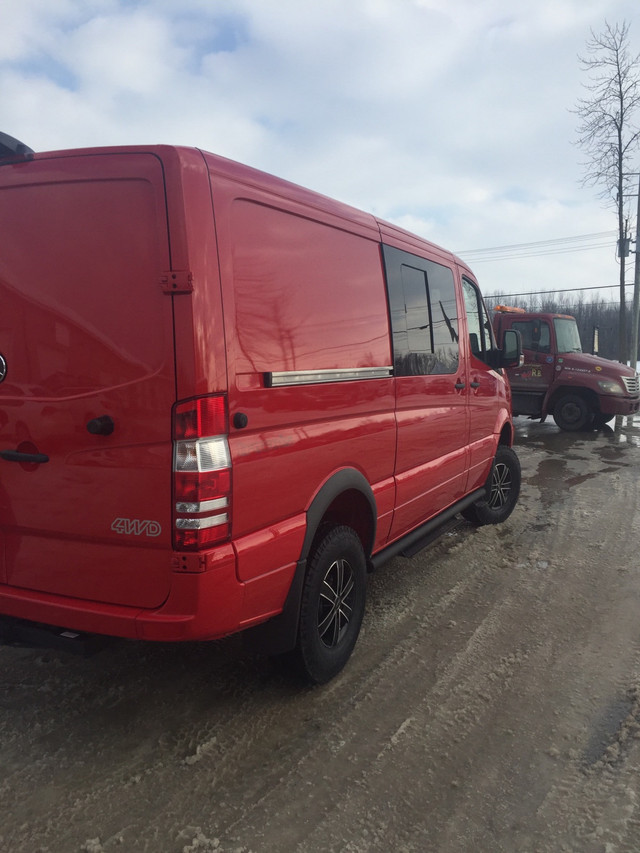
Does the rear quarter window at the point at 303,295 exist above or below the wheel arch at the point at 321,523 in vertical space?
above

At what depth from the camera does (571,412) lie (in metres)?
12.5

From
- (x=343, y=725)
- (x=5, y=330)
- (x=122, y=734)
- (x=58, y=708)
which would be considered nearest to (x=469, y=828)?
(x=343, y=725)

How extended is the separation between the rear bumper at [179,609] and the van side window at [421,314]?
1.72 m

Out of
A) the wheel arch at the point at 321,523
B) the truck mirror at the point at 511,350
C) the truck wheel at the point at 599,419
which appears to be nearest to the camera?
the wheel arch at the point at 321,523

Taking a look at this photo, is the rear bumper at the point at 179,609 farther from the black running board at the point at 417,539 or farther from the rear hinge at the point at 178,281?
the black running board at the point at 417,539

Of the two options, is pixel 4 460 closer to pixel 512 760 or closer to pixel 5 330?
pixel 5 330

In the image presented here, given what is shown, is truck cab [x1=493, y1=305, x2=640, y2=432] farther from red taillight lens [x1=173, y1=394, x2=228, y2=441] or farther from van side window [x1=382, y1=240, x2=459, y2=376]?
red taillight lens [x1=173, y1=394, x2=228, y2=441]

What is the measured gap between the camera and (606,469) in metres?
8.69

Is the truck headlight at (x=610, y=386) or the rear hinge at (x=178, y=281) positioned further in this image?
the truck headlight at (x=610, y=386)

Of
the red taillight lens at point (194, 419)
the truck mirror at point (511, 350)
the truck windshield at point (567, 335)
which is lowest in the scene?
the red taillight lens at point (194, 419)

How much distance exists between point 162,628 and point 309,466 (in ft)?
3.05

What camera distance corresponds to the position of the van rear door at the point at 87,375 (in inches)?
89.8

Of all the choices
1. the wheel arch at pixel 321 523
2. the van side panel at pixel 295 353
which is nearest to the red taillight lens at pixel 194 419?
the van side panel at pixel 295 353

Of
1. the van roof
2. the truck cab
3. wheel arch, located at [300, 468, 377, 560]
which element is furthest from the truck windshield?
wheel arch, located at [300, 468, 377, 560]
